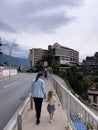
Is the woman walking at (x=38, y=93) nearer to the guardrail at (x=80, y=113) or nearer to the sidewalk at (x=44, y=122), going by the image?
the sidewalk at (x=44, y=122)

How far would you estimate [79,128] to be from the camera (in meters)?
7.18

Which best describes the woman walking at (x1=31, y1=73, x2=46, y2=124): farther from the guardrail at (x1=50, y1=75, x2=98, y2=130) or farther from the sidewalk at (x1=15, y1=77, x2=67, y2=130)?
the guardrail at (x1=50, y1=75, x2=98, y2=130)

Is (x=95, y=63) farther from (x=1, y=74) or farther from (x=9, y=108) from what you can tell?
(x=9, y=108)

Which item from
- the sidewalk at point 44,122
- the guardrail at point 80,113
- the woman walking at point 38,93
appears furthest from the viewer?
the woman walking at point 38,93

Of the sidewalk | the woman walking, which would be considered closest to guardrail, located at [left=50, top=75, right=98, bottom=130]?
the sidewalk

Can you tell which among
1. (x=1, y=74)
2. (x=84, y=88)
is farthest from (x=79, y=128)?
(x=84, y=88)

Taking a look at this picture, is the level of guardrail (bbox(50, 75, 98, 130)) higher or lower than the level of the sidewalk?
higher

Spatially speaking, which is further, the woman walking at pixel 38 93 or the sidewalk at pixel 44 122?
the woman walking at pixel 38 93

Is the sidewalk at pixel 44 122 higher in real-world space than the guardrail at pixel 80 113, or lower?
lower

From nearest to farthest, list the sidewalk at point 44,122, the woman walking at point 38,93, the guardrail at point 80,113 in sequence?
the guardrail at point 80,113, the sidewalk at point 44,122, the woman walking at point 38,93

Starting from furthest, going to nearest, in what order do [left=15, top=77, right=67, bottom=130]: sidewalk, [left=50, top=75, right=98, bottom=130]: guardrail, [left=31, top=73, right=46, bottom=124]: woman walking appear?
1. [left=31, top=73, right=46, bottom=124]: woman walking
2. [left=15, top=77, right=67, bottom=130]: sidewalk
3. [left=50, top=75, right=98, bottom=130]: guardrail

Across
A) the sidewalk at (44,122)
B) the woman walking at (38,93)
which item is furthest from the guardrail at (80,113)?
the woman walking at (38,93)

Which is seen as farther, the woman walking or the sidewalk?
the woman walking

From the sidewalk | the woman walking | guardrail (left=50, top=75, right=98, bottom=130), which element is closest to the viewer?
guardrail (left=50, top=75, right=98, bottom=130)
